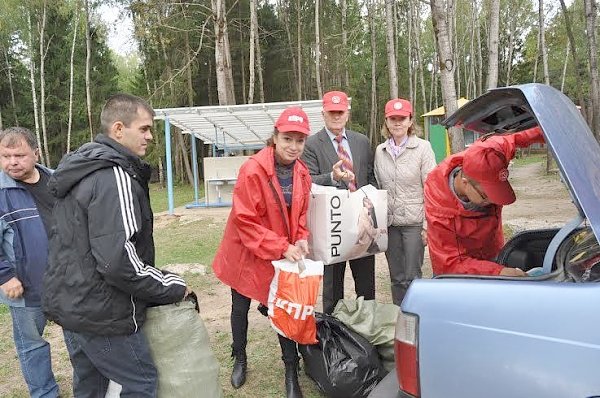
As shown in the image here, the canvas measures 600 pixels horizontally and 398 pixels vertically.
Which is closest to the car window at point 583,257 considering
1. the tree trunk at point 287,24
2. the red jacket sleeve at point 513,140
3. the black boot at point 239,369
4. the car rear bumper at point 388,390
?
the red jacket sleeve at point 513,140

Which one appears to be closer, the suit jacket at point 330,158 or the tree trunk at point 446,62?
the suit jacket at point 330,158

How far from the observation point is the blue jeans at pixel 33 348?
3.06m

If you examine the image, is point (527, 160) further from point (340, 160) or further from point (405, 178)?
point (340, 160)

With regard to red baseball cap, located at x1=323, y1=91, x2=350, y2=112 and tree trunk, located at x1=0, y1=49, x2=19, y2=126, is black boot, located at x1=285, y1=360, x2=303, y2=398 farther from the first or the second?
tree trunk, located at x1=0, y1=49, x2=19, y2=126

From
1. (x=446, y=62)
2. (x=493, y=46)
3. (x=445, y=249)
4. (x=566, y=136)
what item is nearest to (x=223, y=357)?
(x=445, y=249)

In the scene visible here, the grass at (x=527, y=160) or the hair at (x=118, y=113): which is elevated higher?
the hair at (x=118, y=113)

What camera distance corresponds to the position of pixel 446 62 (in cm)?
542

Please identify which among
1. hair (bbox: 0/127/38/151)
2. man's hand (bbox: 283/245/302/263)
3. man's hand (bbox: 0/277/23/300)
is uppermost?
hair (bbox: 0/127/38/151)

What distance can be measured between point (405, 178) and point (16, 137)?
2.57m

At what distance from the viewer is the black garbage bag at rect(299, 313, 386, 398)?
2855 mm

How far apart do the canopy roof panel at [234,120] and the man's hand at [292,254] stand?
7.27 metres

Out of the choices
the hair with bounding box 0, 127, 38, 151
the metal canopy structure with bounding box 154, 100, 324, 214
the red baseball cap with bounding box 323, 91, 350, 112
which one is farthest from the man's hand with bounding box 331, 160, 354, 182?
the metal canopy structure with bounding box 154, 100, 324, 214

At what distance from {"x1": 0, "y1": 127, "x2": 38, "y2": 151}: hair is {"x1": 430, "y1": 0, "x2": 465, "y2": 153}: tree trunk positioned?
3954mm

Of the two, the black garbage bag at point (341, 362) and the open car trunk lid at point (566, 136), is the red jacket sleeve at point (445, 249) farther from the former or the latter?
the black garbage bag at point (341, 362)
